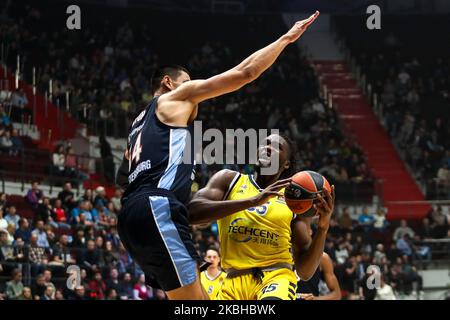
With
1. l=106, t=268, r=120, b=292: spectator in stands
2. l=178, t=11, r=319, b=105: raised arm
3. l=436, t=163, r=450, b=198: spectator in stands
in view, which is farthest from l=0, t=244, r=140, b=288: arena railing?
l=436, t=163, r=450, b=198: spectator in stands

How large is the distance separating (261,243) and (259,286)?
1.01 ft

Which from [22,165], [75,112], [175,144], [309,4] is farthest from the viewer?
[309,4]

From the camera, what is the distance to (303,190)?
5641 mm

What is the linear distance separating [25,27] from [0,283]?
1147cm

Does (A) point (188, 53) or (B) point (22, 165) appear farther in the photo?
(A) point (188, 53)

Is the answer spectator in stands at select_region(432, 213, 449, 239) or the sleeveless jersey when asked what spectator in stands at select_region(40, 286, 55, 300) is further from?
spectator in stands at select_region(432, 213, 449, 239)

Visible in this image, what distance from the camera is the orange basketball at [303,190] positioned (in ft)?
18.5

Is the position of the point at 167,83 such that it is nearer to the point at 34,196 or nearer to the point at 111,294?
the point at 111,294

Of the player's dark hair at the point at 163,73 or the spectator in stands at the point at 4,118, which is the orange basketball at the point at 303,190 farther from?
the spectator in stands at the point at 4,118

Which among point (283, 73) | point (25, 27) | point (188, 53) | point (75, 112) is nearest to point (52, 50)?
point (25, 27)

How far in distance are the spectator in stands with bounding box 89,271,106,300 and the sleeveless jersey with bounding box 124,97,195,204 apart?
869cm

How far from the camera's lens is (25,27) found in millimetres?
22766

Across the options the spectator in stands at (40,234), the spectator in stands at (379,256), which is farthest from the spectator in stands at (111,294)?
the spectator in stands at (379,256)

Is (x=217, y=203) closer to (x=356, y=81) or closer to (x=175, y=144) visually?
(x=175, y=144)
